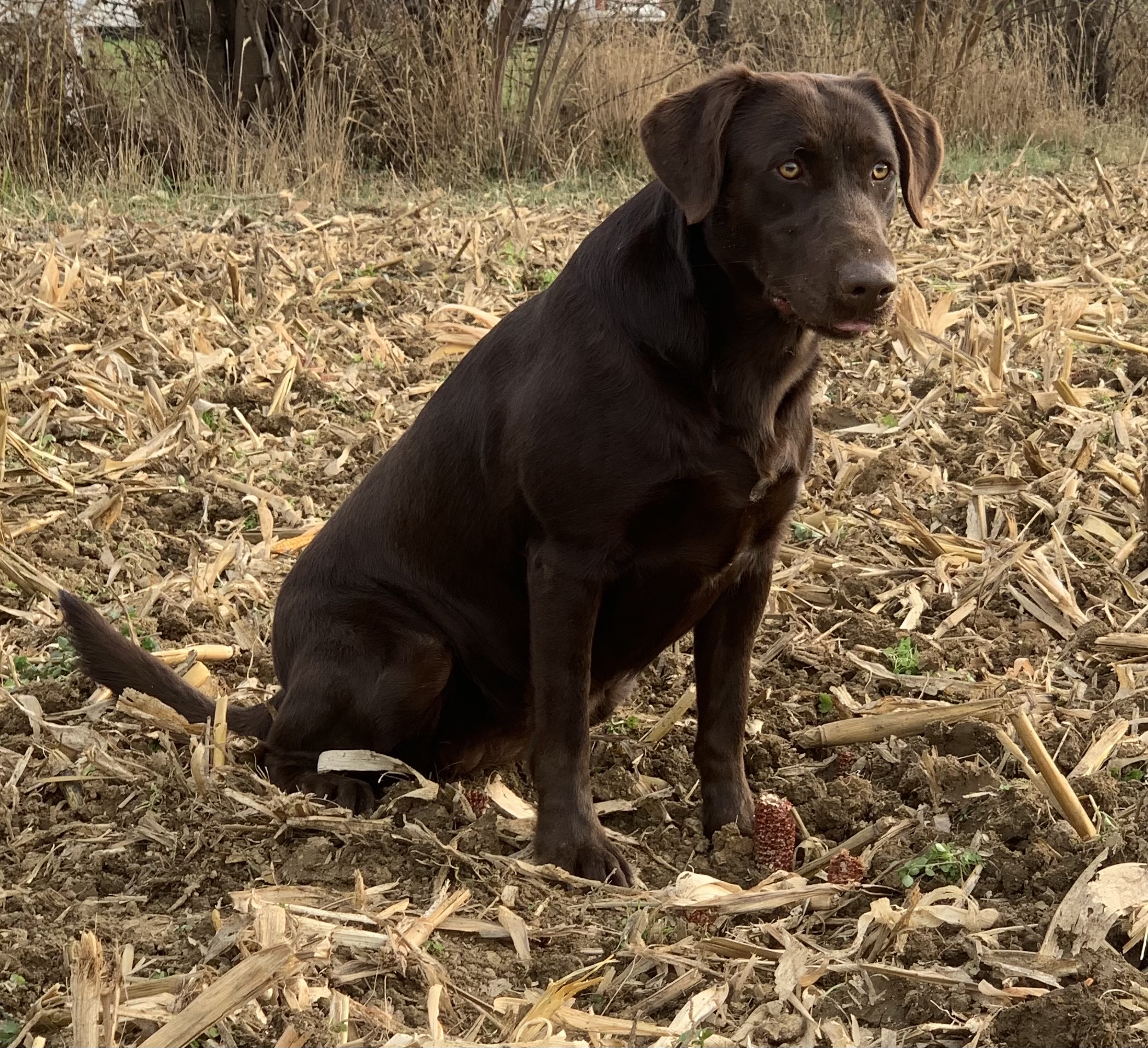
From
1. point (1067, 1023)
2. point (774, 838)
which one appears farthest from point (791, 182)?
point (1067, 1023)

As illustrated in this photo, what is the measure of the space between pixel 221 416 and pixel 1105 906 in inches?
158

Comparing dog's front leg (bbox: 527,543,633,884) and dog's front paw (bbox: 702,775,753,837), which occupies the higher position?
dog's front leg (bbox: 527,543,633,884)

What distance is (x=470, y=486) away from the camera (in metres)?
3.30

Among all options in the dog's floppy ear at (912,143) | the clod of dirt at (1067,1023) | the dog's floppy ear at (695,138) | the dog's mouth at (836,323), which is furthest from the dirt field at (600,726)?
the dog's floppy ear at (695,138)

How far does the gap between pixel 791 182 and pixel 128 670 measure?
2046 millimetres

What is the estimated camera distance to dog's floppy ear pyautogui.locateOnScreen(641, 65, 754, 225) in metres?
2.91

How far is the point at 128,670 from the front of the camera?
11.6 feet

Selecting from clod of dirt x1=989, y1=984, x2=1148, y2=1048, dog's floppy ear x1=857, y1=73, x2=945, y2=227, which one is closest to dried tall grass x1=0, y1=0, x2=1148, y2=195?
dog's floppy ear x1=857, y1=73, x2=945, y2=227

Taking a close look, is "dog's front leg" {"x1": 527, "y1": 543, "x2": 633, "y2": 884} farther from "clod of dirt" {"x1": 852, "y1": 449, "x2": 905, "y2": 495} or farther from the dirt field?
"clod of dirt" {"x1": 852, "y1": 449, "x2": 905, "y2": 495}

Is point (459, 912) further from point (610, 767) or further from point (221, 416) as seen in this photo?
point (221, 416)

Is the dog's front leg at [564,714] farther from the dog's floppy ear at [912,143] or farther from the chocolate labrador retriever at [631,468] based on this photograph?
the dog's floppy ear at [912,143]

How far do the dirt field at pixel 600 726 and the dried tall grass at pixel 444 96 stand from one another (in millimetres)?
3566

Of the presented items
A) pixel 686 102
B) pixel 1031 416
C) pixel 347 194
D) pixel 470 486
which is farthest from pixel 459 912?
pixel 347 194

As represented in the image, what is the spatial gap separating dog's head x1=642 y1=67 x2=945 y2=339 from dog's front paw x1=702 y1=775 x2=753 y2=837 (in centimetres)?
113
